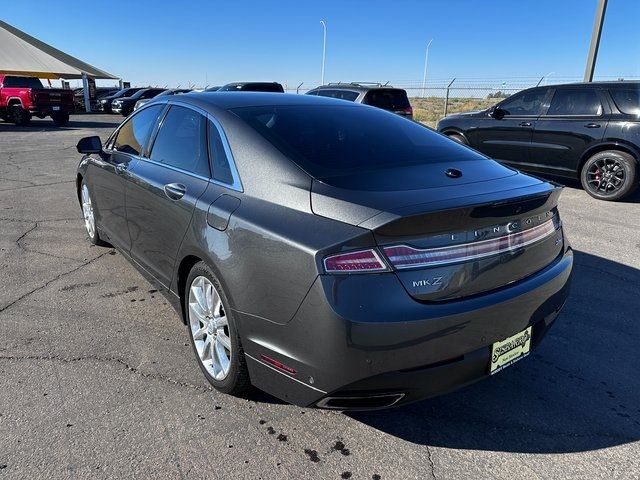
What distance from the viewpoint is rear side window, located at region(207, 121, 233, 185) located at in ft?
8.91

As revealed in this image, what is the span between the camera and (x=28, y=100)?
21.0 m

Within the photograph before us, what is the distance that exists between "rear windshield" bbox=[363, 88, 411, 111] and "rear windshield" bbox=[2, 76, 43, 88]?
16878 mm

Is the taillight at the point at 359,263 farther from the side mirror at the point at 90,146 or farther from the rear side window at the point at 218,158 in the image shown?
the side mirror at the point at 90,146

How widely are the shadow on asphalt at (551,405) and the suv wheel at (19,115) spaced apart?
77.8 ft

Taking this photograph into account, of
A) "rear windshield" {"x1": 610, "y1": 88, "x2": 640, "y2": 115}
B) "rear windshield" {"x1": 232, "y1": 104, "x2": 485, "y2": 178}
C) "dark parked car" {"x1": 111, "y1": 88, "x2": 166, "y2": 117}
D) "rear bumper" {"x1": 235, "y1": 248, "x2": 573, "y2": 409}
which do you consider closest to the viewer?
"rear bumper" {"x1": 235, "y1": 248, "x2": 573, "y2": 409}

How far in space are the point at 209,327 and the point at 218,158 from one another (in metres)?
0.96

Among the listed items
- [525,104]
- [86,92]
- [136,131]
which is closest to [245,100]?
[136,131]

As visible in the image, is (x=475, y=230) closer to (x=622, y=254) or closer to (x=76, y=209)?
(x=622, y=254)

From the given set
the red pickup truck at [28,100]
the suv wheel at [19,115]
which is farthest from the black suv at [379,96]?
the suv wheel at [19,115]

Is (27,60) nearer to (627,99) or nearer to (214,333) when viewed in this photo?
(627,99)

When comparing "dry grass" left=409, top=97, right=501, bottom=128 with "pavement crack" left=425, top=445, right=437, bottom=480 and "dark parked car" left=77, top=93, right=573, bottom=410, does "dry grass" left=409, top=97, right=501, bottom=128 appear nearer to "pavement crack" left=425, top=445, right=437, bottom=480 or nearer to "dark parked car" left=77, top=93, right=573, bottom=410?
"dark parked car" left=77, top=93, right=573, bottom=410

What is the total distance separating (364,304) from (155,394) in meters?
1.49

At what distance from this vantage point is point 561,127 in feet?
26.7

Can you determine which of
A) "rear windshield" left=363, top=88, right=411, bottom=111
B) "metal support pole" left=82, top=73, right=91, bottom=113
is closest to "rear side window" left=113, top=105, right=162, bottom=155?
"rear windshield" left=363, top=88, right=411, bottom=111
